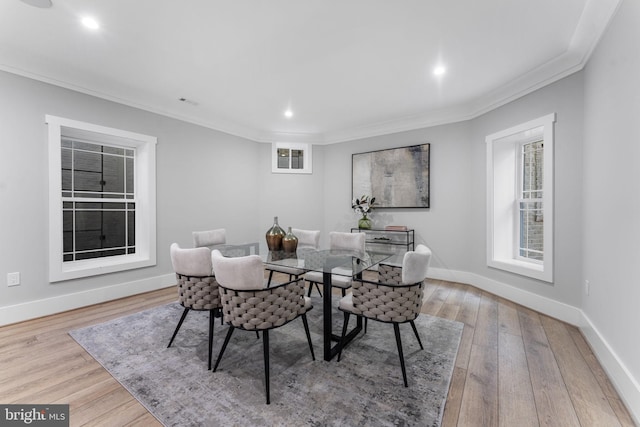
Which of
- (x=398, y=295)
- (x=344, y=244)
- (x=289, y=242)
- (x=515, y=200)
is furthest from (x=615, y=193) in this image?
(x=289, y=242)

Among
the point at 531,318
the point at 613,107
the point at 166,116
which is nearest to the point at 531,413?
the point at 531,318

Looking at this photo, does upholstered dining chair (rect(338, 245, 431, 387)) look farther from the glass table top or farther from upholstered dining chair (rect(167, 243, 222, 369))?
upholstered dining chair (rect(167, 243, 222, 369))

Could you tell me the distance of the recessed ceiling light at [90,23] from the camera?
7.15ft

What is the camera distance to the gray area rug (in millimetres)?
1570

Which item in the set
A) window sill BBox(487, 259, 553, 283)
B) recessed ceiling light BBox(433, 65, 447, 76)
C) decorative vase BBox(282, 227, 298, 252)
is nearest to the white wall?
window sill BBox(487, 259, 553, 283)

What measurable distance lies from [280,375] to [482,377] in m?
1.41

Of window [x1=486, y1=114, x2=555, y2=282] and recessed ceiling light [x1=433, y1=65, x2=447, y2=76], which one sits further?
window [x1=486, y1=114, x2=555, y2=282]

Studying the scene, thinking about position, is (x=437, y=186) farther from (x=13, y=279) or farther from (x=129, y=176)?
(x=13, y=279)

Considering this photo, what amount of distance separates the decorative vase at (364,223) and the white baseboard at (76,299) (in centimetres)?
306

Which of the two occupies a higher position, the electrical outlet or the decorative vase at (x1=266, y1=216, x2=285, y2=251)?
the decorative vase at (x1=266, y1=216, x2=285, y2=251)

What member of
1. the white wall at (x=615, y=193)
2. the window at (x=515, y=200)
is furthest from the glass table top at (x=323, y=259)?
the window at (x=515, y=200)

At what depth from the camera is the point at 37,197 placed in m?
2.92

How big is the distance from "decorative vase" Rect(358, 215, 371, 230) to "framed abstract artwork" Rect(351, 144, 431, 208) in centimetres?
35

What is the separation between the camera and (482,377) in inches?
75.9
